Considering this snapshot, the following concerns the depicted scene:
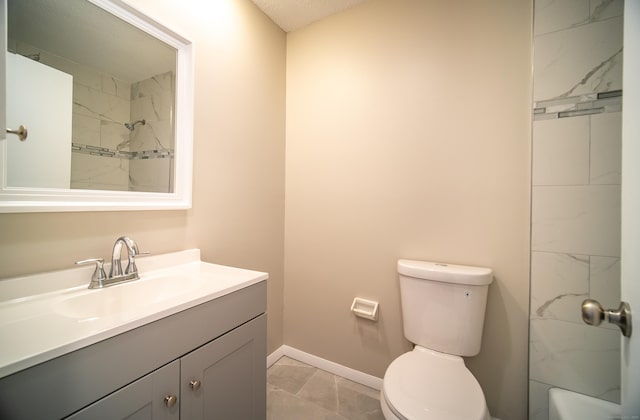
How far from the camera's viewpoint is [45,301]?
0.79 metres

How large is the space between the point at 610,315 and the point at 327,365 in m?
1.57

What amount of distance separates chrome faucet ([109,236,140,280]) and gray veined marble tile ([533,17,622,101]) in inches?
74.0

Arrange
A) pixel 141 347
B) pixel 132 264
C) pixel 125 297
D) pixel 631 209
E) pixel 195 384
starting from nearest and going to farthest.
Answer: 1. pixel 631 209
2. pixel 141 347
3. pixel 195 384
4. pixel 125 297
5. pixel 132 264

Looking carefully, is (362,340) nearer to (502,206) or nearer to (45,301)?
(502,206)

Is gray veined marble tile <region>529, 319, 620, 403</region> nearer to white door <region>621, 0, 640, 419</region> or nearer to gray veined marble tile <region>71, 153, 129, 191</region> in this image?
white door <region>621, 0, 640, 419</region>

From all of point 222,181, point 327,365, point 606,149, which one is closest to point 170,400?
point 222,181

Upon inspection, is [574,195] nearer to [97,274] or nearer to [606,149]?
[606,149]

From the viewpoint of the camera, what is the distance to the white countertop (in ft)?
1.80

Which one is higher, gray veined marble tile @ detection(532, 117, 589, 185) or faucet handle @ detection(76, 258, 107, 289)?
gray veined marble tile @ detection(532, 117, 589, 185)

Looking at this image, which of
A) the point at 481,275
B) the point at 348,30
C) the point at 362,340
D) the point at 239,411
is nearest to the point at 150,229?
the point at 239,411

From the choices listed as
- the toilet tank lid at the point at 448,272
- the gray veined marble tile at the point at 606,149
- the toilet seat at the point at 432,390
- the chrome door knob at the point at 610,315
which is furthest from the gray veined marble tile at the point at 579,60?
the toilet seat at the point at 432,390

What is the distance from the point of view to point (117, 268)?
959 millimetres

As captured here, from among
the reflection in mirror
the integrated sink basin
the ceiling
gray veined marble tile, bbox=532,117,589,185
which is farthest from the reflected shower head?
gray veined marble tile, bbox=532,117,589,185

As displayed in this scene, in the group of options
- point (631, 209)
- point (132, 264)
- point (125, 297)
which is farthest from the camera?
point (132, 264)
